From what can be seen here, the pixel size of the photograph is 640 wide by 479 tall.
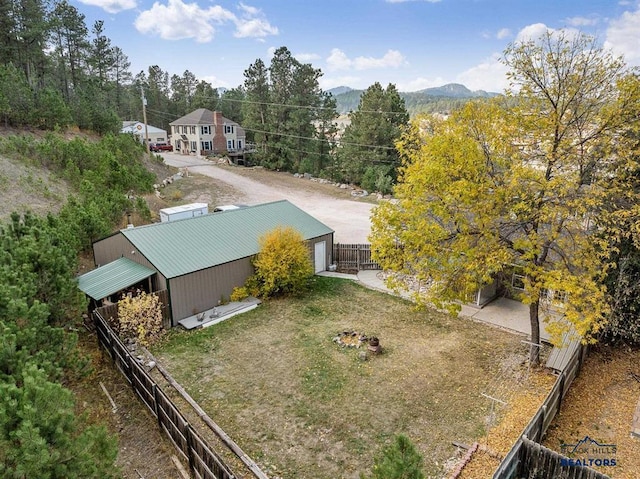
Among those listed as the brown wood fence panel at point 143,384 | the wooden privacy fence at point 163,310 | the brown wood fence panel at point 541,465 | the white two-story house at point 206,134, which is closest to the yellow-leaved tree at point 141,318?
the wooden privacy fence at point 163,310

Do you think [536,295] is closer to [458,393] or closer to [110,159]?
[458,393]

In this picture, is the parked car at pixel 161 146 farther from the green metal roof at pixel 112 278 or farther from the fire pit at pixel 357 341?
the fire pit at pixel 357 341

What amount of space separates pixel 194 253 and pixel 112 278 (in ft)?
9.08

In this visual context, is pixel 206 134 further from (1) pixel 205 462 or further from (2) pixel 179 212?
(1) pixel 205 462

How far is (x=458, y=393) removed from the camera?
408 inches

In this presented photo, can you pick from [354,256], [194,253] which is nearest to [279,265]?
[194,253]

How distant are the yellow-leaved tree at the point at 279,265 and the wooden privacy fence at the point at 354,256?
11.7ft

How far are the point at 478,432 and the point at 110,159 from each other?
2335cm

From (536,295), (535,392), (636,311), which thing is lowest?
(535,392)

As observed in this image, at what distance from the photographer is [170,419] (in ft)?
27.3

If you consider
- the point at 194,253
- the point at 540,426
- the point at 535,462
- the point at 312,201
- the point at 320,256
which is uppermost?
the point at 194,253

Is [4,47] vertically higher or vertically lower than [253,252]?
higher

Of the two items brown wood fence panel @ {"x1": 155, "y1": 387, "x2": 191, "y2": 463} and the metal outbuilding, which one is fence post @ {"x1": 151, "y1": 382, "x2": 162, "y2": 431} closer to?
brown wood fence panel @ {"x1": 155, "y1": 387, "x2": 191, "y2": 463}

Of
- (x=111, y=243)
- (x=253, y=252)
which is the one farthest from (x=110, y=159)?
(x=253, y=252)
